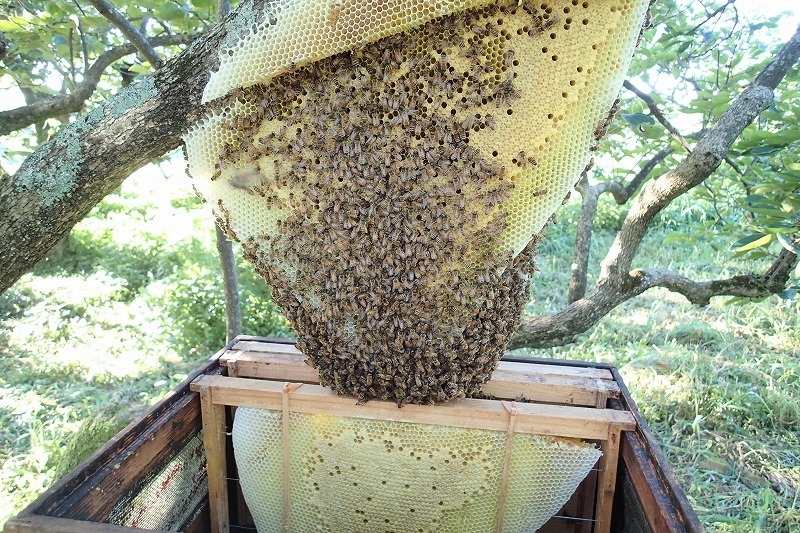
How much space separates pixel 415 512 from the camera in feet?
9.45

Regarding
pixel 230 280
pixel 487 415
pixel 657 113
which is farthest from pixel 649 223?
pixel 230 280

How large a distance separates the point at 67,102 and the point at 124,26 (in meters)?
0.98

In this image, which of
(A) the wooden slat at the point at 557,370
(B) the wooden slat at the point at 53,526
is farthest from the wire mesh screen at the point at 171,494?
(A) the wooden slat at the point at 557,370

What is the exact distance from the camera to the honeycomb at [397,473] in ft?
8.89

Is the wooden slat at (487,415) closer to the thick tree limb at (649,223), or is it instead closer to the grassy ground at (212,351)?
the thick tree limb at (649,223)

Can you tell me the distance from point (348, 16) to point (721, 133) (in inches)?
101

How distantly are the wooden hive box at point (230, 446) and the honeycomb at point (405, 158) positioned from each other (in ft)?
1.18

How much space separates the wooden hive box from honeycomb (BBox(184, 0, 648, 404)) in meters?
0.36

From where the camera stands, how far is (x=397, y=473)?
2.78 meters

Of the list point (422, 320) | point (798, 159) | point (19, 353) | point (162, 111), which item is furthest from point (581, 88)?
point (19, 353)

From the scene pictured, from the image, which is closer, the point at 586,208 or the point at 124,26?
the point at 124,26

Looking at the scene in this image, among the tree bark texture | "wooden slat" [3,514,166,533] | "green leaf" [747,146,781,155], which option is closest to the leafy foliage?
"green leaf" [747,146,781,155]

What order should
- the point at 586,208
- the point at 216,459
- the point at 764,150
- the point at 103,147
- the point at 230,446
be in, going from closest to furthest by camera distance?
1. the point at 103,147
2. the point at 764,150
3. the point at 216,459
4. the point at 230,446
5. the point at 586,208

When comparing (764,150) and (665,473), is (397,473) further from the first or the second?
(764,150)
